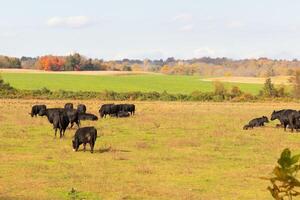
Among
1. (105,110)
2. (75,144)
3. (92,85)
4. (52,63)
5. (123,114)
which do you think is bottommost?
(92,85)

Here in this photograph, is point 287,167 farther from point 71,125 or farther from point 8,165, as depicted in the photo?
point 71,125

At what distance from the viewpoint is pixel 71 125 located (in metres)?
27.6

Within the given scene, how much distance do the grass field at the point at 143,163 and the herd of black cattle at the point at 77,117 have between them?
55cm

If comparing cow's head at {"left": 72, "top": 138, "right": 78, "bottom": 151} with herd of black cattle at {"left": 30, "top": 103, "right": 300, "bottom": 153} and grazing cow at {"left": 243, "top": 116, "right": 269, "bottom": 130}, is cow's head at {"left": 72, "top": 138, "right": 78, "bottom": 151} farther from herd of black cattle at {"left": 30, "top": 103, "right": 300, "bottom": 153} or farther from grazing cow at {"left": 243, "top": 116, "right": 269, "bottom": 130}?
grazing cow at {"left": 243, "top": 116, "right": 269, "bottom": 130}

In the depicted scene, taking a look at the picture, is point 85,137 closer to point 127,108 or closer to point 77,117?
point 77,117

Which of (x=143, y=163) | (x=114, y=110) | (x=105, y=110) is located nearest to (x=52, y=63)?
(x=114, y=110)

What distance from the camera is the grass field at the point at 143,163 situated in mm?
13648

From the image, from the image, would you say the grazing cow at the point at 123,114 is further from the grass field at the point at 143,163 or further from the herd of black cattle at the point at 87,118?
the grass field at the point at 143,163

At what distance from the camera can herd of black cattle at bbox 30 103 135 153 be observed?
776 inches

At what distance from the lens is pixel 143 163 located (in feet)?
57.3

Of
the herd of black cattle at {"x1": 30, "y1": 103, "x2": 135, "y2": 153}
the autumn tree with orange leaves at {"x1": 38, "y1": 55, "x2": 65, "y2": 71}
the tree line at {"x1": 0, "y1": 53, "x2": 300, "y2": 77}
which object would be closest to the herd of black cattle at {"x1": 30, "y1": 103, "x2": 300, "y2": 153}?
the herd of black cattle at {"x1": 30, "y1": 103, "x2": 135, "y2": 153}

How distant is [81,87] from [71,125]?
5864 cm

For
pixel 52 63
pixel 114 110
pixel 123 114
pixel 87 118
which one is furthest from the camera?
pixel 52 63

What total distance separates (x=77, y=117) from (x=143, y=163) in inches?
424
